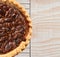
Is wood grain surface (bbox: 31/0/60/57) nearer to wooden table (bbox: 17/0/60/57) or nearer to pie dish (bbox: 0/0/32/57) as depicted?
wooden table (bbox: 17/0/60/57)

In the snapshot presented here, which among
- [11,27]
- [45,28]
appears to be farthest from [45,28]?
[11,27]

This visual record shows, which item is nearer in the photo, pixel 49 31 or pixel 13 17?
pixel 13 17

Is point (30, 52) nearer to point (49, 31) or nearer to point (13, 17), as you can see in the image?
point (49, 31)

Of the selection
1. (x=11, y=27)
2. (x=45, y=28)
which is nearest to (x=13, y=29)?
(x=11, y=27)

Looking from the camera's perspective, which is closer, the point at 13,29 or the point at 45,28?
the point at 13,29

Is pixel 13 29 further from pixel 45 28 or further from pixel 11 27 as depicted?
pixel 45 28

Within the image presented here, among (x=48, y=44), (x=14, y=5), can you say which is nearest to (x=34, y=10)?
(x=48, y=44)

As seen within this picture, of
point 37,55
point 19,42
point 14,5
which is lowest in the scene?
point 37,55

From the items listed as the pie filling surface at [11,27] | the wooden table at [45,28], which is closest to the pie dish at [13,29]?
the pie filling surface at [11,27]
